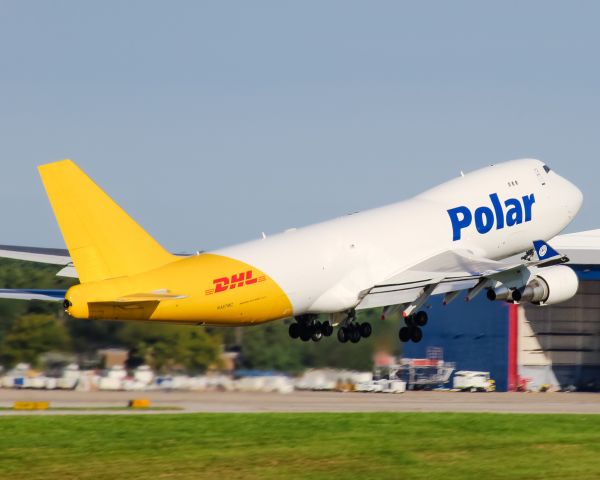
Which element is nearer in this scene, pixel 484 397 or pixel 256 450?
pixel 256 450

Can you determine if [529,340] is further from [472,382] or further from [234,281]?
[234,281]

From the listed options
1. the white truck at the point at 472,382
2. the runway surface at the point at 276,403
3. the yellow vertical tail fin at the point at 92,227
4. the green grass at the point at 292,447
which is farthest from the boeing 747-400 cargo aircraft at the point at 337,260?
the white truck at the point at 472,382

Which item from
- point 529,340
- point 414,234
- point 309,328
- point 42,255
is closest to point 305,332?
point 309,328

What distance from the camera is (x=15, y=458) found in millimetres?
45438

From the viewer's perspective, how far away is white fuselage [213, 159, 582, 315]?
4909 centimetres

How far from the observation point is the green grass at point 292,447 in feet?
144

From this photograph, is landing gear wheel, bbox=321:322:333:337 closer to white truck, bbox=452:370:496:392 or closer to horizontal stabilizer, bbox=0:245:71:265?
horizontal stabilizer, bbox=0:245:71:265

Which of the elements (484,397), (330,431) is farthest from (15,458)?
(484,397)

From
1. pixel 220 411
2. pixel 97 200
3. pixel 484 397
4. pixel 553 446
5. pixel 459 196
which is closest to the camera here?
pixel 97 200

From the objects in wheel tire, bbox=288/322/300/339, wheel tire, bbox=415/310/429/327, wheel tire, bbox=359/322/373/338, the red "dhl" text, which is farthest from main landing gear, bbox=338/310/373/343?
the red "dhl" text

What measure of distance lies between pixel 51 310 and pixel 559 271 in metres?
29.0

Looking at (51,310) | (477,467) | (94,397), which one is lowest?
(477,467)

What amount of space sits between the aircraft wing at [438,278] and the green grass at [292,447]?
5.03 meters

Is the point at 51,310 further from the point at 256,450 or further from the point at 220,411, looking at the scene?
the point at 256,450
